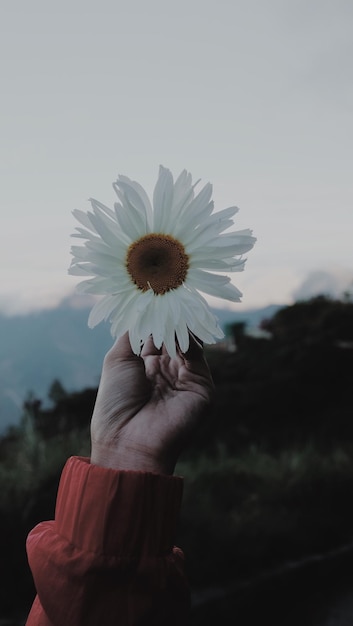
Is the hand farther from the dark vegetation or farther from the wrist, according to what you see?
the dark vegetation

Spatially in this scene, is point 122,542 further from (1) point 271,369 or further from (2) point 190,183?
(1) point 271,369

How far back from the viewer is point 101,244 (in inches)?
48.1

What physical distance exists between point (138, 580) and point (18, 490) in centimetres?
337

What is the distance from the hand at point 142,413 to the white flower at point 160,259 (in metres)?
0.31

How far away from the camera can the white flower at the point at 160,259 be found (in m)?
1.20

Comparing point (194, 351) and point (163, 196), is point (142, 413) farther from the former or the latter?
point (163, 196)

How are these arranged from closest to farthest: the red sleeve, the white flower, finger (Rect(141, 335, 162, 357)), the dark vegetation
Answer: the white flower < the red sleeve < finger (Rect(141, 335, 162, 357)) < the dark vegetation

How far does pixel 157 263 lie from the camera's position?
1241mm

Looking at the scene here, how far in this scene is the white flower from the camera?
1199 millimetres

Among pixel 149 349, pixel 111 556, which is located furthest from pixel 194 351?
pixel 111 556

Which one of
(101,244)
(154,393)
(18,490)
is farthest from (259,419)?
(101,244)

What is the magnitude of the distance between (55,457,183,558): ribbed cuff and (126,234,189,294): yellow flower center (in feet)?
1.61

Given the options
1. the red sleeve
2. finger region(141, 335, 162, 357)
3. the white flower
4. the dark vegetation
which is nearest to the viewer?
the white flower

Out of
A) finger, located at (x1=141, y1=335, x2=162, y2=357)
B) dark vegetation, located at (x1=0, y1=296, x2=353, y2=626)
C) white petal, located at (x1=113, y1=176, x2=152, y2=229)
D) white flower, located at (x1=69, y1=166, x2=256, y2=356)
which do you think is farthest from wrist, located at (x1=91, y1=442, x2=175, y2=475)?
dark vegetation, located at (x1=0, y1=296, x2=353, y2=626)
